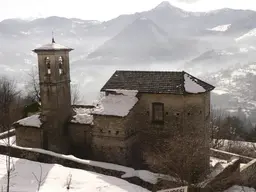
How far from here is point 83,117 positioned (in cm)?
2419

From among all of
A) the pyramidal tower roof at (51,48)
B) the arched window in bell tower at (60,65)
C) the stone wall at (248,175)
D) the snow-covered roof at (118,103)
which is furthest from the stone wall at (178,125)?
the pyramidal tower roof at (51,48)

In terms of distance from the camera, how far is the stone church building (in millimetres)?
20984

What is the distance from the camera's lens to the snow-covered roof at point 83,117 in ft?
77.8

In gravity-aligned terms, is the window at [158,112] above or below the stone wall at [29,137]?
above

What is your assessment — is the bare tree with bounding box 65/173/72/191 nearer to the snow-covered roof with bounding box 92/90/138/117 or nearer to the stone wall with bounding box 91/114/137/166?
the stone wall with bounding box 91/114/137/166

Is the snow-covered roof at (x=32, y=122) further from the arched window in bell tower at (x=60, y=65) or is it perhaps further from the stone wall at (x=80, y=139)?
the arched window in bell tower at (x=60, y=65)

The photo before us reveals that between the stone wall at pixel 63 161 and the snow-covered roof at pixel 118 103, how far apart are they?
3.30 metres

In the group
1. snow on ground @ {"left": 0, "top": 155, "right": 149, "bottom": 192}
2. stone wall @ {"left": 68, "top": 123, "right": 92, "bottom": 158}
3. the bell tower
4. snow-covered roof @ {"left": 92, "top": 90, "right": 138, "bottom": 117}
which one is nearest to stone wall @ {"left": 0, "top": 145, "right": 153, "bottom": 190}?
snow on ground @ {"left": 0, "top": 155, "right": 149, "bottom": 192}

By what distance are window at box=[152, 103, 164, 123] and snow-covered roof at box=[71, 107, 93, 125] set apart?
4366mm

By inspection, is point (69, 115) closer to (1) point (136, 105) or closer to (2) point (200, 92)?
(1) point (136, 105)

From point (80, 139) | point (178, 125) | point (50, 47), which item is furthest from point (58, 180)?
point (50, 47)

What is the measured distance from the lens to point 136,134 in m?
22.1

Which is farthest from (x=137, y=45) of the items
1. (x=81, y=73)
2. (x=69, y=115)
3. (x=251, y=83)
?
(x=69, y=115)

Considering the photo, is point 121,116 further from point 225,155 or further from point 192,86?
point 225,155
